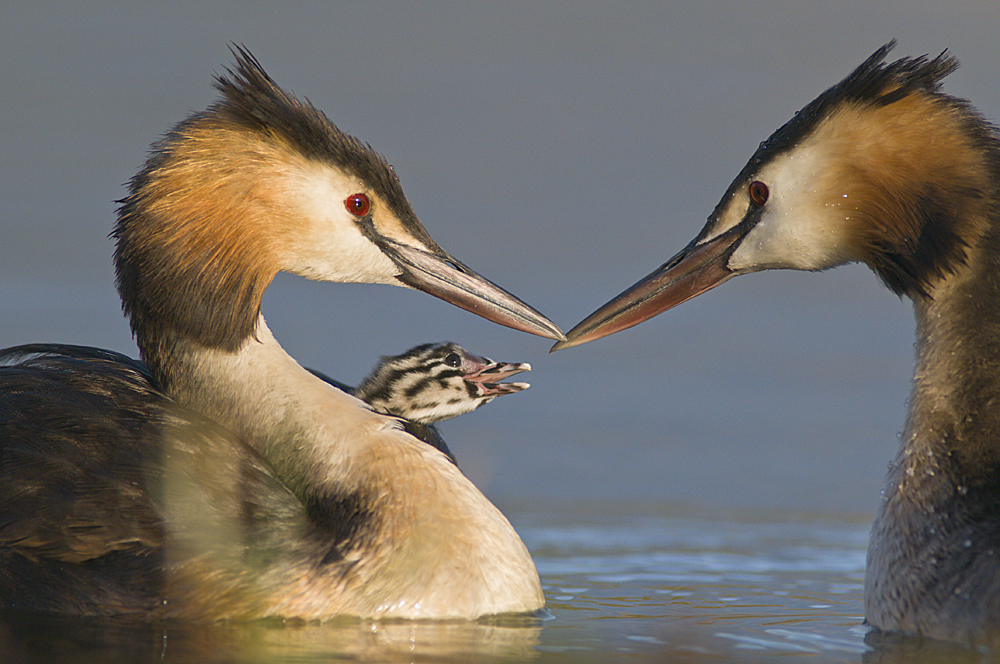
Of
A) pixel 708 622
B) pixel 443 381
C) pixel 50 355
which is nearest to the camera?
pixel 708 622

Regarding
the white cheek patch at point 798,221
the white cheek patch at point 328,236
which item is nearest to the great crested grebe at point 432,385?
the white cheek patch at point 328,236

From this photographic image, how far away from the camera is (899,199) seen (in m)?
5.07

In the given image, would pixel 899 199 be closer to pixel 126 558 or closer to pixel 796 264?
pixel 796 264

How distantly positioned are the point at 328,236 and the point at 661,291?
1277mm

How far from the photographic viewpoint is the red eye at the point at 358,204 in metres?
5.39

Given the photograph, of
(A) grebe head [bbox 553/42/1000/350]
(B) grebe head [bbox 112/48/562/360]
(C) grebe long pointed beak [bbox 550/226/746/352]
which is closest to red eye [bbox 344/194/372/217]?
(B) grebe head [bbox 112/48/562/360]

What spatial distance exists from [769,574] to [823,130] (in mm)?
2194

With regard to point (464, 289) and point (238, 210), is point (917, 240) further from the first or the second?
point (238, 210)

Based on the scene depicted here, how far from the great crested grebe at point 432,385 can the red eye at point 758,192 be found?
1.63 m

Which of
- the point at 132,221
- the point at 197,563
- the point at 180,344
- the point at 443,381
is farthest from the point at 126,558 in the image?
the point at 443,381

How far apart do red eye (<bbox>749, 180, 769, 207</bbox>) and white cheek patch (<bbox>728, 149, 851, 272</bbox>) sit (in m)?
0.02

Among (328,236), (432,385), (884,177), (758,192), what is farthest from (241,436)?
(884,177)

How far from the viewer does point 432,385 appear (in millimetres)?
6297

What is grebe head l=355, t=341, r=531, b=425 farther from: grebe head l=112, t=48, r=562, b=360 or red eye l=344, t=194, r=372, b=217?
red eye l=344, t=194, r=372, b=217
